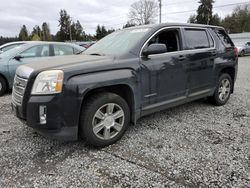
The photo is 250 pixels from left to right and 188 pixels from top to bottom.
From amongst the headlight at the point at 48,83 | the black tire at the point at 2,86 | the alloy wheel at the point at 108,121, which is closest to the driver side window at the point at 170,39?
the alloy wheel at the point at 108,121

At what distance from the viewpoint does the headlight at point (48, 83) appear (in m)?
2.45

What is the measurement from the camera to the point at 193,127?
364 cm

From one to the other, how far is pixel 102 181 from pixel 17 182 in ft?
3.08

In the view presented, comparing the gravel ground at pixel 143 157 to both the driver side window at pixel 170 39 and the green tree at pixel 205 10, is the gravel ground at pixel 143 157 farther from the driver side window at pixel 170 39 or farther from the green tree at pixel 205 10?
the green tree at pixel 205 10

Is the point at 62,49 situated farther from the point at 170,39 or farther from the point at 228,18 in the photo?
the point at 228,18

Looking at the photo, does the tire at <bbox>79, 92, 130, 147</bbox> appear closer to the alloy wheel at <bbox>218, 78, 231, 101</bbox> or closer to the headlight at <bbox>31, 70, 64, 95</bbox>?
the headlight at <bbox>31, 70, 64, 95</bbox>

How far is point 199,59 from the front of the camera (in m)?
3.94

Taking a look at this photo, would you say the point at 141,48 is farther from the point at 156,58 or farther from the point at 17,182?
the point at 17,182

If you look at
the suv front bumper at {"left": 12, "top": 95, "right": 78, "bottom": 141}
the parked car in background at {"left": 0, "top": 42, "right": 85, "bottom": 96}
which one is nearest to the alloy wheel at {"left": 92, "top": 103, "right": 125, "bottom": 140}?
the suv front bumper at {"left": 12, "top": 95, "right": 78, "bottom": 141}

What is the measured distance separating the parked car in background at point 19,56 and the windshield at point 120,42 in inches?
72.1

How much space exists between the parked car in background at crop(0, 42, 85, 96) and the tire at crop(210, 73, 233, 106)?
3.52 metres

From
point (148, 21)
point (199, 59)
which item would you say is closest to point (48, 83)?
point (199, 59)

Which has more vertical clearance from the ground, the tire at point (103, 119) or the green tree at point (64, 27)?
the green tree at point (64, 27)

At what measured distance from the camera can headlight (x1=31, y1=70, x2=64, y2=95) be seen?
245cm
